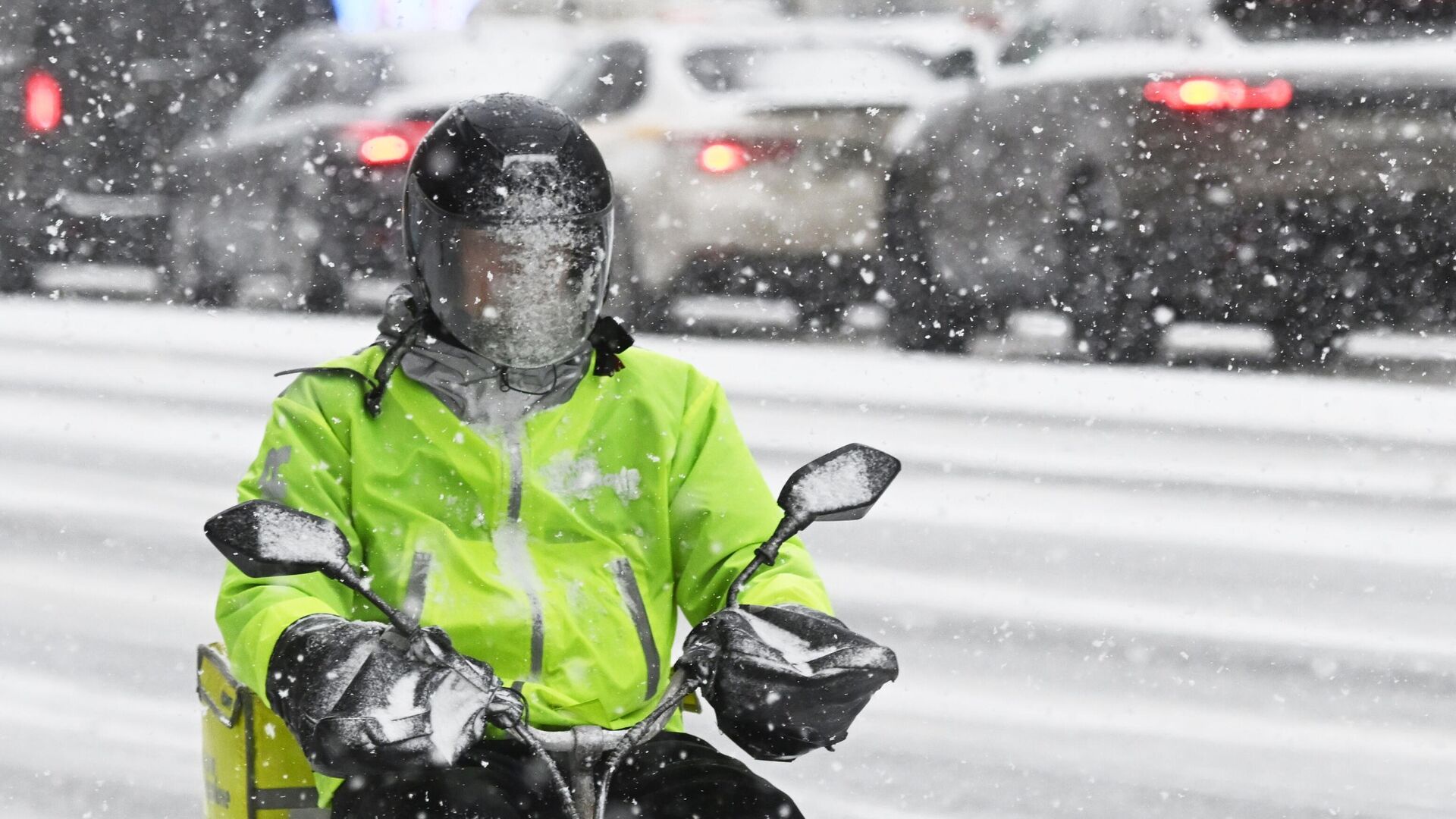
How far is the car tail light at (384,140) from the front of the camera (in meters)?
9.77

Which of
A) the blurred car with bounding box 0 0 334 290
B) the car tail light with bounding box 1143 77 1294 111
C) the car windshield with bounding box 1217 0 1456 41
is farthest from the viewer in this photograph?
the blurred car with bounding box 0 0 334 290

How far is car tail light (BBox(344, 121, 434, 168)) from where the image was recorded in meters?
9.77

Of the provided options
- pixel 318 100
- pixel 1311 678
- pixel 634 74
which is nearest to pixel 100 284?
pixel 318 100

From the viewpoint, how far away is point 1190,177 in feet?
30.0

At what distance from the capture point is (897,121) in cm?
978

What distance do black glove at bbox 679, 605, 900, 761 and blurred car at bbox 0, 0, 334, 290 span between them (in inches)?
396

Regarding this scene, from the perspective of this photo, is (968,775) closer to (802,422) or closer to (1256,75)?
(802,422)

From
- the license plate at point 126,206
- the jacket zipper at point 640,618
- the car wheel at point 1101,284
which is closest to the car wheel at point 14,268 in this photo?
the license plate at point 126,206

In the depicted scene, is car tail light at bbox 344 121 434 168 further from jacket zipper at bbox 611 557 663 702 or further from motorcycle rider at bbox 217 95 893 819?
jacket zipper at bbox 611 557 663 702

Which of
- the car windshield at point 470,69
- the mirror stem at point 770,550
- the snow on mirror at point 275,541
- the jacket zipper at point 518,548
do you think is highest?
the snow on mirror at point 275,541

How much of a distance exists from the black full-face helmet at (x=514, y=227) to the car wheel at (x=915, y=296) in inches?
291

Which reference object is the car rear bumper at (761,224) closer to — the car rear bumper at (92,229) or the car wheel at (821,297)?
the car wheel at (821,297)

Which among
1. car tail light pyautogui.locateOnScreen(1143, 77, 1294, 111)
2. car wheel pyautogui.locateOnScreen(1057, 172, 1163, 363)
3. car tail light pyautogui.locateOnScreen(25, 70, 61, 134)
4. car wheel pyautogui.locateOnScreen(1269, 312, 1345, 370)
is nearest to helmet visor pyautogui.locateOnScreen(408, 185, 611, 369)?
car tail light pyautogui.locateOnScreen(1143, 77, 1294, 111)

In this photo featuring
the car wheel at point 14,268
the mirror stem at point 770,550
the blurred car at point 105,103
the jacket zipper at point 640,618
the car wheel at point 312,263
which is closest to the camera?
the mirror stem at point 770,550
